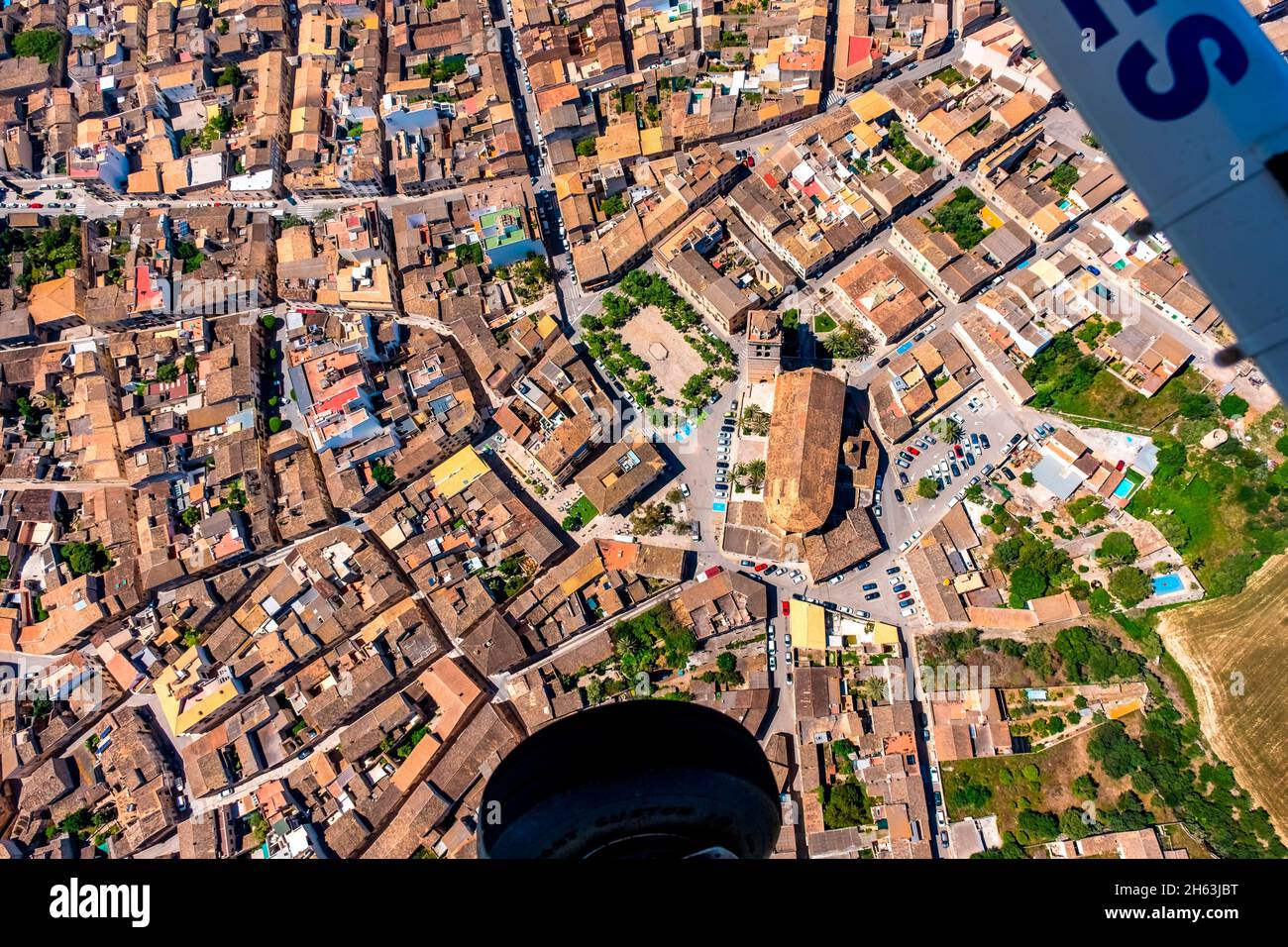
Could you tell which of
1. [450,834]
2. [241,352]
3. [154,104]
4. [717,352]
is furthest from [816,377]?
[154,104]

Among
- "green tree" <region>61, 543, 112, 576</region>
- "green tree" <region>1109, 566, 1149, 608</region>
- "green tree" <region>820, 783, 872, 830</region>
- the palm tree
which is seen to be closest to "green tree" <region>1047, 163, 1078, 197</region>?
the palm tree

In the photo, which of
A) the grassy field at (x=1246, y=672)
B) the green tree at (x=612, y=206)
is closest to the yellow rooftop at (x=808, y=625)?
the grassy field at (x=1246, y=672)

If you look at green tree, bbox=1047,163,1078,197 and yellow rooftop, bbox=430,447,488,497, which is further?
green tree, bbox=1047,163,1078,197

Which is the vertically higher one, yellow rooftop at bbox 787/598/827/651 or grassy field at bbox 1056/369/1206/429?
grassy field at bbox 1056/369/1206/429

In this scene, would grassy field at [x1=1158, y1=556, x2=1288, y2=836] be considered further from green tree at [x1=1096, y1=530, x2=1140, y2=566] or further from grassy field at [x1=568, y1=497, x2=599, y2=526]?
grassy field at [x1=568, y1=497, x2=599, y2=526]

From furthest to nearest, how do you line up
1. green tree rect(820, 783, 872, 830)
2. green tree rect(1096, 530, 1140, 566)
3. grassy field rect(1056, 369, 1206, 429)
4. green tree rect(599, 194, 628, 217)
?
green tree rect(599, 194, 628, 217) → grassy field rect(1056, 369, 1206, 429) → green tree rect(1096, 530, 1140, 566) → green tree rect(820, 783, 872, 830)

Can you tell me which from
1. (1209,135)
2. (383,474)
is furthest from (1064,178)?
(383,474)

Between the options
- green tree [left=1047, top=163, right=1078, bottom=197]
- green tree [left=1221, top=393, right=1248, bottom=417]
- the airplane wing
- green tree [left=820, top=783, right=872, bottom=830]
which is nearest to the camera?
the airplane wing
